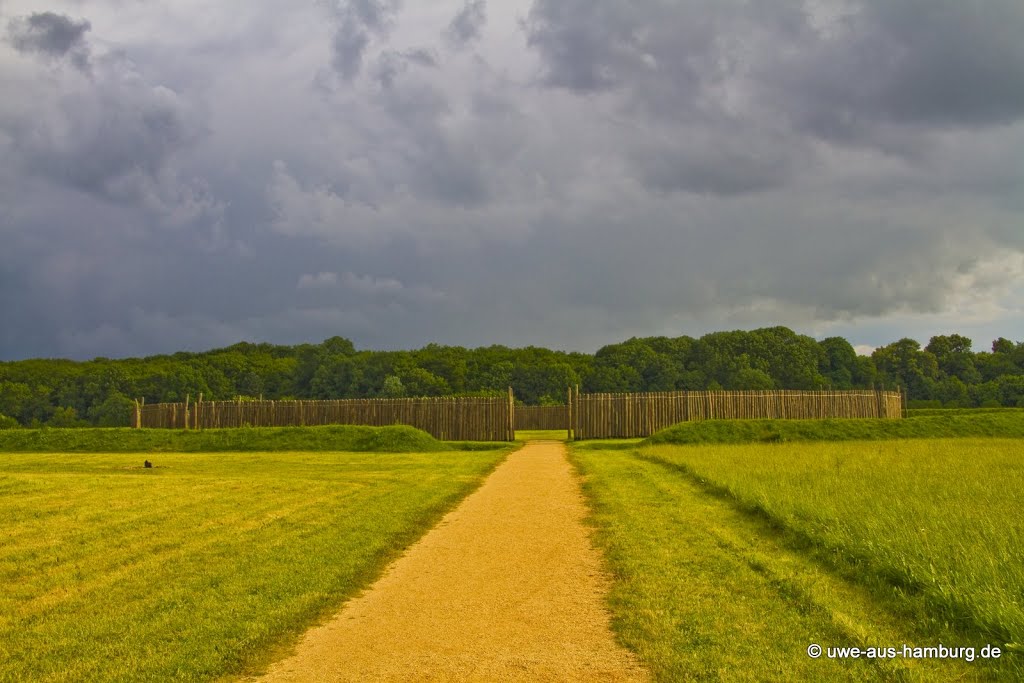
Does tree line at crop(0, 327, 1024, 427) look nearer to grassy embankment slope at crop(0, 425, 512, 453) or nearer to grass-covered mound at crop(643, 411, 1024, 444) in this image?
grassy embankment slope at crop(0, 425, 512, 453)

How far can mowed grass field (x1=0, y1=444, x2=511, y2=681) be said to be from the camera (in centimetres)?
548

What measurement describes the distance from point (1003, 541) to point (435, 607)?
5.59 metres

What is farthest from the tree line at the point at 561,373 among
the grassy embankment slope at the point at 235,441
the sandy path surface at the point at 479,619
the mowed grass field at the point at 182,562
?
the sandy path surface at the point at 479,619


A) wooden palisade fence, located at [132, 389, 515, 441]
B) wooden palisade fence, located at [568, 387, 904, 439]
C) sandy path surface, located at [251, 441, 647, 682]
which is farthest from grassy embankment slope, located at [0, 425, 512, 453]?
sandy path surface, located at [251, 441, 647, 682]

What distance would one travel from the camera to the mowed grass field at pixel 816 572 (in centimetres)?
511

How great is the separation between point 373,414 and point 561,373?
164 feet

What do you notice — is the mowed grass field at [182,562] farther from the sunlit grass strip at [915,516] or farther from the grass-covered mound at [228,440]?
the grass-covered mound at [228,440]

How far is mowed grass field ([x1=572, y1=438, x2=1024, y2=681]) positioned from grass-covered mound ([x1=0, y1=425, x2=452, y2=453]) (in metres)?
17.0

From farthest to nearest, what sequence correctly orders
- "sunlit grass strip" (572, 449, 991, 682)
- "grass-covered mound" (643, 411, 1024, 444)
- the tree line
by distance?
the tree line
"grass-covered mound" (643, 411, 1024, 444)
"sunlit grass strip" (572, 449, 991, 682)

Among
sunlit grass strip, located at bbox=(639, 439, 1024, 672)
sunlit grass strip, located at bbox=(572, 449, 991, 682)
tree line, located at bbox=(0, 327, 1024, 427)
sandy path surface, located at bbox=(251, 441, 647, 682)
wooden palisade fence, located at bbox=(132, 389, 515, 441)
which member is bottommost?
sandy path surface, located at bbox=(251, 441, 647, 682)

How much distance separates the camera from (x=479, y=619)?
6223mm

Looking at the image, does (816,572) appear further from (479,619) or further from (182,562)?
(182,562)

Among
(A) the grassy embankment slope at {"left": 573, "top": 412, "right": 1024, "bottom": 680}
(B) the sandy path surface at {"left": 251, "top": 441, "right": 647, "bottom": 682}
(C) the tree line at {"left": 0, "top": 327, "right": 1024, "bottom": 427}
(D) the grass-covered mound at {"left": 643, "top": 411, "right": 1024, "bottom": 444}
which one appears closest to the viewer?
(B) the sandy path surface at {"left": 251, "top": 441, "right": 647, "bottom": 682}

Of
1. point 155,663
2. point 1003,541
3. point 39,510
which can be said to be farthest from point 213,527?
point 1003,541
